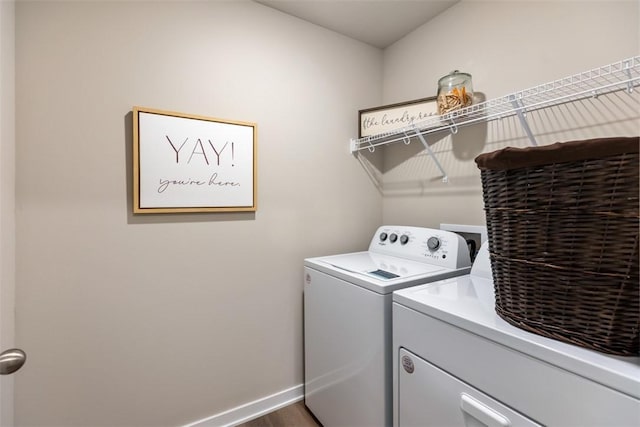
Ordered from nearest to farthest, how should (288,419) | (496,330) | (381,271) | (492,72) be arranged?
(496,330) → (381,271) → (492,72) → (288,419)

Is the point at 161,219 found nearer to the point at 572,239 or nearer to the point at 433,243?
the point at 433,243

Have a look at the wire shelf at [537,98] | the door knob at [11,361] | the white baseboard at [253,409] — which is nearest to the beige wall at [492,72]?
the wire shelf at [537,98]

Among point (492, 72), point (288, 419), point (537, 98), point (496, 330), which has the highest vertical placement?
point (492, 72)

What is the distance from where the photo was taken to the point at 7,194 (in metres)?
1.05

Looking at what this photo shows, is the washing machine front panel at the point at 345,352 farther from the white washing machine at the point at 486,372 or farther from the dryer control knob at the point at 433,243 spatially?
the dryer control knob at the point at 433,243

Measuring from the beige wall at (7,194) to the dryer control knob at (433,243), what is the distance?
1.70m

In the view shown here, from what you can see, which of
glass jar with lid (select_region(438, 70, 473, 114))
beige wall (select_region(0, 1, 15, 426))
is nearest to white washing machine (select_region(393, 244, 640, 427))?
glass jar with lid (select_region(438, 70, 473, 114))

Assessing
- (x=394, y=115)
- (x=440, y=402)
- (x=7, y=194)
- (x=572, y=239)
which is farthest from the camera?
(x=394, y=115)

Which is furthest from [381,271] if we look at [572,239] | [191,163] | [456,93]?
[191,163]

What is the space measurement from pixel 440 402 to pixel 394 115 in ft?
4.87

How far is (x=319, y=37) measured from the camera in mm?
1834

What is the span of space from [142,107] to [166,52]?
0.30 metres

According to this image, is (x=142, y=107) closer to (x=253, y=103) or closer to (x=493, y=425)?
(x=253, y=103)

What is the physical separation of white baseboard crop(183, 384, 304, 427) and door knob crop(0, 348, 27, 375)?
3.44ft
